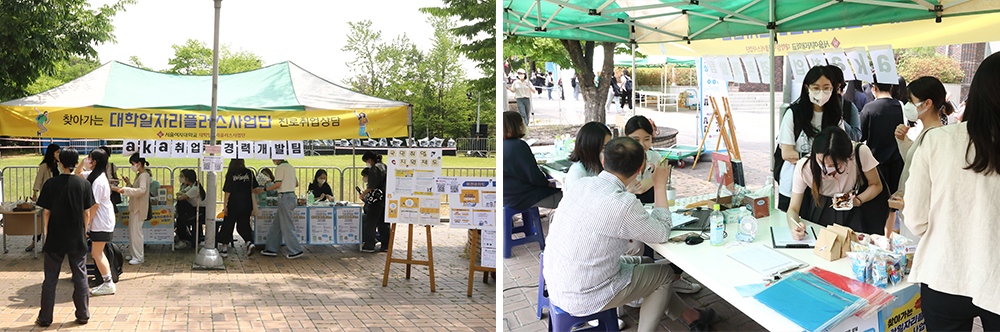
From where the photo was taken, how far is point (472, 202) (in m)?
5.83

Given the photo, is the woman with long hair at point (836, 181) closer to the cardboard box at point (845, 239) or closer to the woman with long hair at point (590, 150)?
the cardboard box at point (845, 239)

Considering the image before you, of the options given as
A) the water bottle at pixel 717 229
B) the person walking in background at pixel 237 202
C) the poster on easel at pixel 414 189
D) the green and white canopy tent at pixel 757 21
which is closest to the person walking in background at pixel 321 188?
the person walking in background at pixel 237 202

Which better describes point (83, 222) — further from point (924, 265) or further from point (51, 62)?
point (51, 62)

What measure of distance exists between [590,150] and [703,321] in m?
1.27

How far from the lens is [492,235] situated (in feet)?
19.3

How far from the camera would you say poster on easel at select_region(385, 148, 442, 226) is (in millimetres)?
6016

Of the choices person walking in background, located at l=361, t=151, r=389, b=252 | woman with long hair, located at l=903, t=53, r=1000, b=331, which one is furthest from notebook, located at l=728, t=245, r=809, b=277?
person walking in background, located at l=361, t=151, r=389, b=252

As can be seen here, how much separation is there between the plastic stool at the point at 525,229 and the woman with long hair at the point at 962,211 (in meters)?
3.50

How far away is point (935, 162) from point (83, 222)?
5588mm

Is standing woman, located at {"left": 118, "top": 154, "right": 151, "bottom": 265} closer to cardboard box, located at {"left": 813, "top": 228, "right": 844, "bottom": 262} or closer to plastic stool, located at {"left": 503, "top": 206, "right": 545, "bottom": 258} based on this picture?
plastic stool, located at {"left": 503, "top": 206, "right": 545, "bottom": 258}

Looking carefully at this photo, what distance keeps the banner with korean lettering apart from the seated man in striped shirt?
4.51 meters

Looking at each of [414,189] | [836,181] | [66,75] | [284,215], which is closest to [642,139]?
[836,181]

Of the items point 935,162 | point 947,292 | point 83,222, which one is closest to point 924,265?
point 947,292

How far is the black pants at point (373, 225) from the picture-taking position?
7.50 metres
